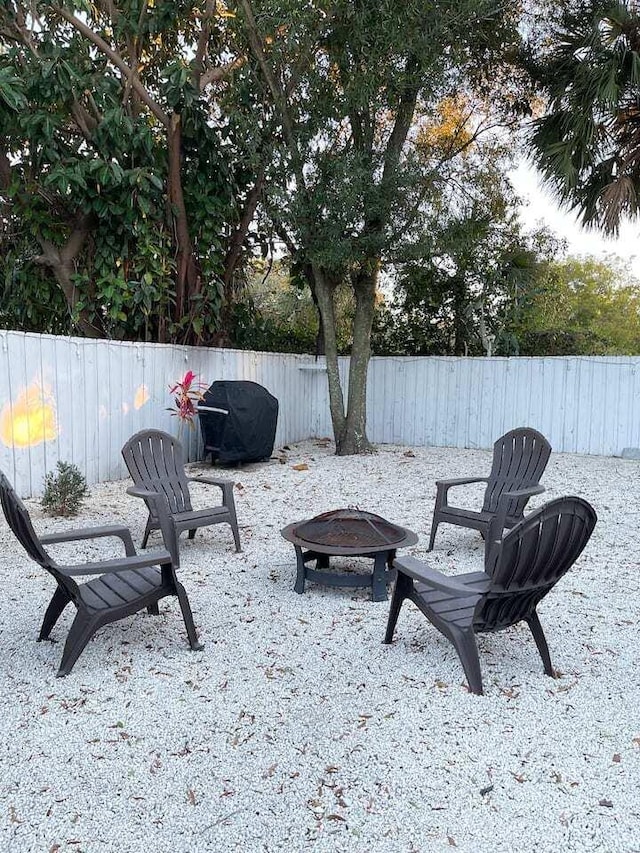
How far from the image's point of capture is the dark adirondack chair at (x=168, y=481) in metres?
4.76

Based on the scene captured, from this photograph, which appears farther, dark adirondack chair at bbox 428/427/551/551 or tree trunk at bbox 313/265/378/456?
tree trunk at bbox 313/265/378/456

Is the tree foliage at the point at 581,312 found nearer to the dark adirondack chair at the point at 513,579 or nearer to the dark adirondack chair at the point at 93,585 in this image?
the dark adirondack chair at the point at 513,579

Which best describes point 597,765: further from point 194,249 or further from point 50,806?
point 194,249

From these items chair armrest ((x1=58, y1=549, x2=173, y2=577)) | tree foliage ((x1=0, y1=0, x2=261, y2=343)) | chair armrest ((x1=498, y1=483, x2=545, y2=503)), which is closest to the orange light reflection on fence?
tree foliage ((x1=0, y1=0, x2=261, y2=343))

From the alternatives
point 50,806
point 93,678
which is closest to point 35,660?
point 93,678

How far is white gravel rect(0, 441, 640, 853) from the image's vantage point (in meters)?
1.94

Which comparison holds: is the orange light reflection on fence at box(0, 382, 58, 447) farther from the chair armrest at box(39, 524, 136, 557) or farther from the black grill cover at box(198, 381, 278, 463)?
the chair armrest at box(39, 524, 136, 557)

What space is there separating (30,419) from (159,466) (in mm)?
2238

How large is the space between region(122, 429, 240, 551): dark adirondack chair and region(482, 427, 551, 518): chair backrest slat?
2075mm

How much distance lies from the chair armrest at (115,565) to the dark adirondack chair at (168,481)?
5.39ft

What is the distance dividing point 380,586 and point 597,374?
7.74 meters

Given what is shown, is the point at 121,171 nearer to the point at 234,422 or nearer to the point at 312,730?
the point at 234,422

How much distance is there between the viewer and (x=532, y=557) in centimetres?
268

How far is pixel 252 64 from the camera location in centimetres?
872
